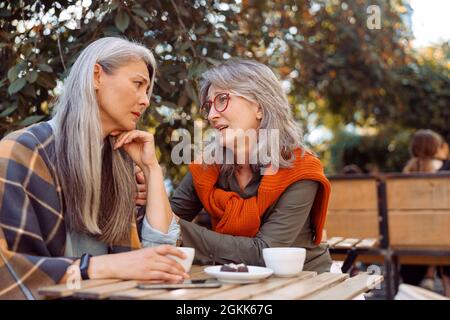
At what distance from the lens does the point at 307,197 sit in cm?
237

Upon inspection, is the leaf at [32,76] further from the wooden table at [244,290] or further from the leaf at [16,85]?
the wooden table at [244,290]

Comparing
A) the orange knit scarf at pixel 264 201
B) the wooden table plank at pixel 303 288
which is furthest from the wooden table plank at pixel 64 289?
the orange knit scarf at pixel 264 201

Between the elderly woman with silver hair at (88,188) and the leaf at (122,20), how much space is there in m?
0.50

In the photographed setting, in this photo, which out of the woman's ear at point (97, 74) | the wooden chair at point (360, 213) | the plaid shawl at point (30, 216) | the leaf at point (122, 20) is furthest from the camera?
the wooden chair at point (360, 213)

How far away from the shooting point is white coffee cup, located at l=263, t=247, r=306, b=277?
72.6 inches

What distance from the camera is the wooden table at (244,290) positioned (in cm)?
145

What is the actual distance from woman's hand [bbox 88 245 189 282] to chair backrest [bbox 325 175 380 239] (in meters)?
3.66

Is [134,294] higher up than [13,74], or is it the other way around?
[13,74]

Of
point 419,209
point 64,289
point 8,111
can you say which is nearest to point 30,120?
point 8,111

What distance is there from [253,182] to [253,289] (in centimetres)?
91

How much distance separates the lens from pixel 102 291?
147 centimetres

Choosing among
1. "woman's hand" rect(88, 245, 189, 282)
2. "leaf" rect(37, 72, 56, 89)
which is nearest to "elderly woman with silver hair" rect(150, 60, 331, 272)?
"woman's hand" rect(88, 245, 189, 282)

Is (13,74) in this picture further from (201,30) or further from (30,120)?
(201,30)

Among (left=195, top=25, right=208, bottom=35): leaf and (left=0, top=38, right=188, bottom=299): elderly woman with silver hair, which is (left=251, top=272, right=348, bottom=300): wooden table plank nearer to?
(left=0, top=38, right=188, bottom=299): elderly woman with silver hair
